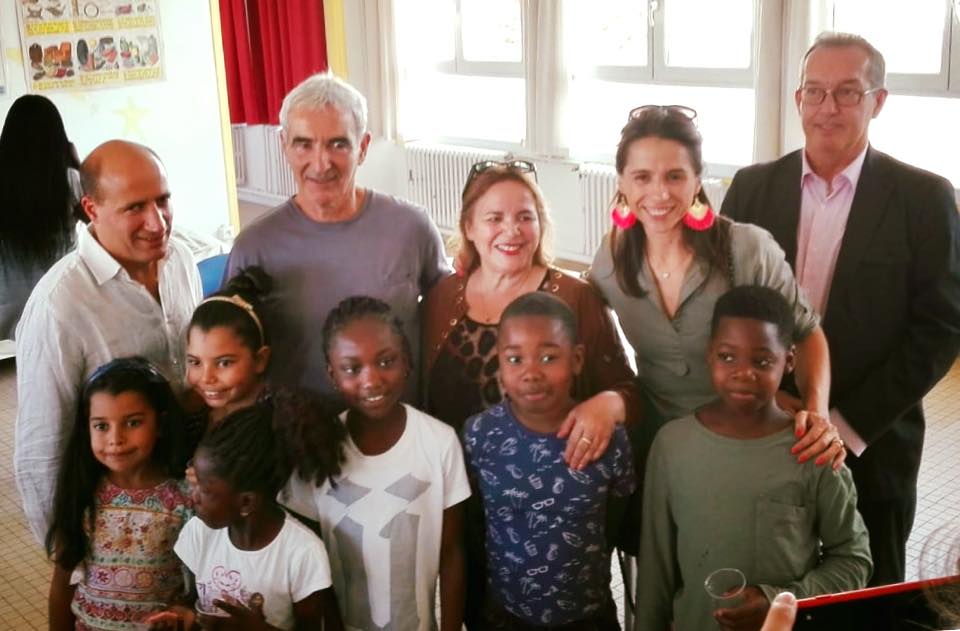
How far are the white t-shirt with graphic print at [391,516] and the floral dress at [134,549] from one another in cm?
28

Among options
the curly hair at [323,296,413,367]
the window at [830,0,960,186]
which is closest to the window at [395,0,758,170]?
the window at [830,0,960,186]

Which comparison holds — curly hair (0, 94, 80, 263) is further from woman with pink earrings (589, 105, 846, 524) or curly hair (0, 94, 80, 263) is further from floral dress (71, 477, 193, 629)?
woman with pink earrings (589, 105, 846, 524)

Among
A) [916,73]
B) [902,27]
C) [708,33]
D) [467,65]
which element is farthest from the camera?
[467,65]

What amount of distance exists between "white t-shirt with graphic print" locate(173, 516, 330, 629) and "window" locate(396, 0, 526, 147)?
5.50 metres

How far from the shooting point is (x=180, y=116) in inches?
221

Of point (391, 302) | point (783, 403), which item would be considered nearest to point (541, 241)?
point (391, 302)

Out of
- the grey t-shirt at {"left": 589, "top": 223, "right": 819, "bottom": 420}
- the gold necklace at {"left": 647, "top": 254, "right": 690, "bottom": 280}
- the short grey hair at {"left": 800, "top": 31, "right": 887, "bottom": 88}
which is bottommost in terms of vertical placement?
the grey t-shirt at {"left": 589, "top": 223, "right": 819, "bottom": 420}

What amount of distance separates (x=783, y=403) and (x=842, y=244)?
501 millimetres

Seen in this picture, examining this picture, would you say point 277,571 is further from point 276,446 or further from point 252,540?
point 276,446

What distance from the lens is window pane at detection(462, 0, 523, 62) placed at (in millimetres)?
7152

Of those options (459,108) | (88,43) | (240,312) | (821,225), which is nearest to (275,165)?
(459,108)

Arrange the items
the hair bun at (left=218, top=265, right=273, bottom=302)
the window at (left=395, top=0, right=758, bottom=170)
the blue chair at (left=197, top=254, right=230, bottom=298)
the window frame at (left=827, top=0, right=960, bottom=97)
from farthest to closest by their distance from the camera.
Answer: the window at (left=395, top=0, right=758, bottom=170), the window frame at (left=827, top=0, right=960, bottom=97), the blue chair at (left=197, top=254, right=230, bottom=298), the hair bun at (left=218, top=265, right=273, bottom=302)

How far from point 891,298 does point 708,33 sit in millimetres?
4231

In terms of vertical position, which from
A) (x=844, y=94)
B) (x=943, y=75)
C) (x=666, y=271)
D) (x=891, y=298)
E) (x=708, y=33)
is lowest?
(x=891, y=298)
